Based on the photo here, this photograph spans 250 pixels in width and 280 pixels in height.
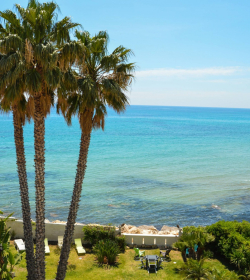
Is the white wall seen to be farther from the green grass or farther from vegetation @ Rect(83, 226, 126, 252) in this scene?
the green grass

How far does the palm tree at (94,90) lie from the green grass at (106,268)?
2.57 metres

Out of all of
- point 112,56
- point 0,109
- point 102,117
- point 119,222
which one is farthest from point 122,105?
point 119,222

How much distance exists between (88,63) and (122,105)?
2.05 m

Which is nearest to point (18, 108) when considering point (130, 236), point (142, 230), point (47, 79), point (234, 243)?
point (47, 79)

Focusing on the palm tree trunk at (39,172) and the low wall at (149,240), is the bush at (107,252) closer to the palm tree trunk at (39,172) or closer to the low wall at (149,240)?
the low wall at (149,240)

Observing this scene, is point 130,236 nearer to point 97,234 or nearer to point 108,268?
A: point 97,234

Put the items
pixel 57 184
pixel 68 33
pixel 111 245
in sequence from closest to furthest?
1. pixel 68 33
2. pixel 111 245
3. pixel 57 184

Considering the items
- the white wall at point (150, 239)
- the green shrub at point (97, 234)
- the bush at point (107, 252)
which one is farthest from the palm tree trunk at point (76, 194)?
the white wall at point (150, 239)

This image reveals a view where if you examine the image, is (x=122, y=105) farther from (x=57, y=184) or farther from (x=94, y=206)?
(x=57, y=184)

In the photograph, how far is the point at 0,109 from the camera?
12.7m


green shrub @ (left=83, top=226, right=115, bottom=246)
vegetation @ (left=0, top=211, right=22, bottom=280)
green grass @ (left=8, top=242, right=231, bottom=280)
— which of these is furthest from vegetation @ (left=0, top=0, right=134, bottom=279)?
green shrub @ (left=83, top=226, right=115, bottom=246)

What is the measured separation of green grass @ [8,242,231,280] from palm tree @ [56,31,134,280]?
2.57 metres

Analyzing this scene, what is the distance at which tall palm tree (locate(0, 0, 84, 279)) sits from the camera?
10883mm

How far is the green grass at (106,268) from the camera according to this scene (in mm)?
15258
